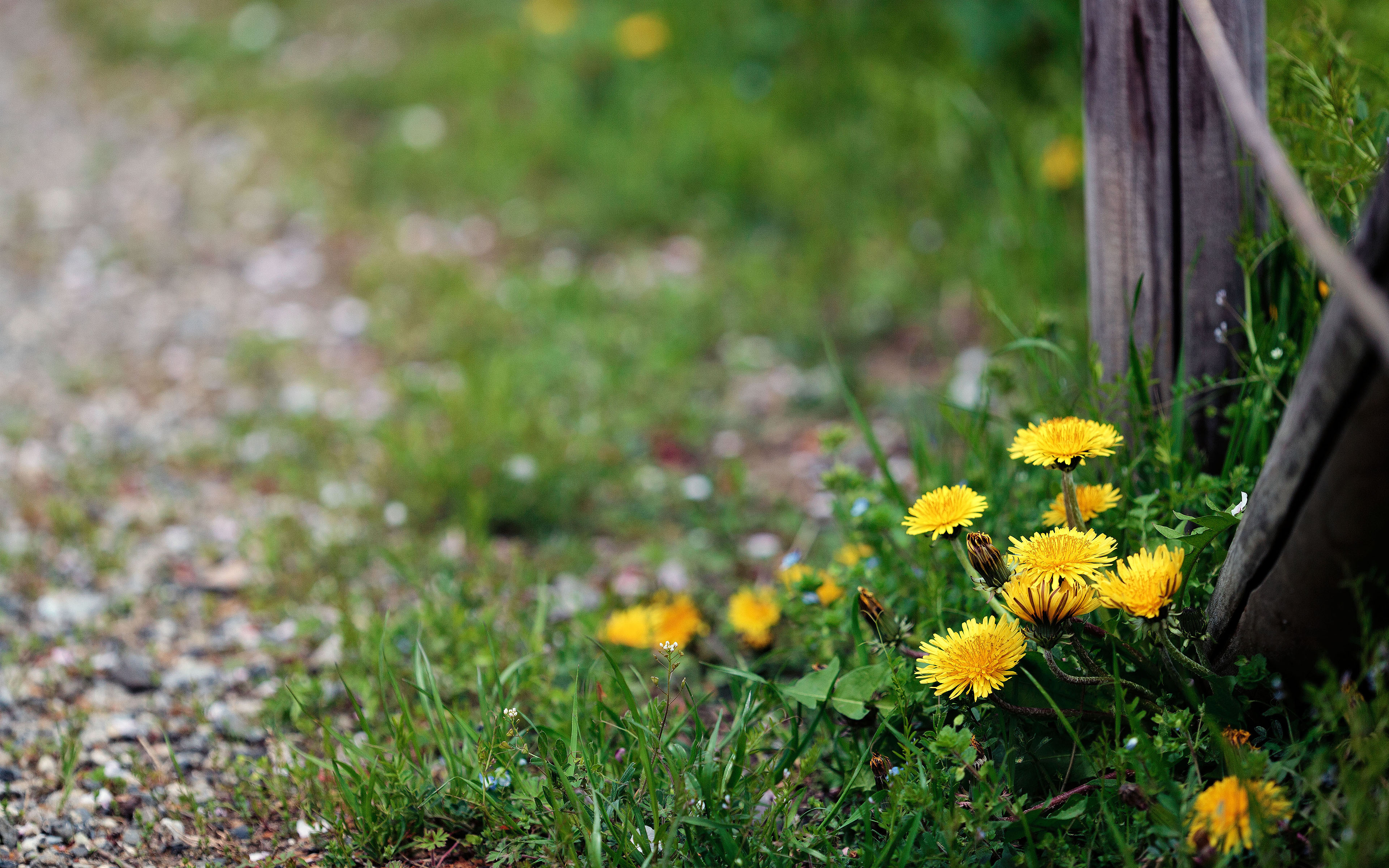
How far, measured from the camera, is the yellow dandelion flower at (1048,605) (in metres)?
1.36

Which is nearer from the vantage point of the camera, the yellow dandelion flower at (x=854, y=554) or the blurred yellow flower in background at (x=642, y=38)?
the yellow dandelion flower at (x=854, y=554)

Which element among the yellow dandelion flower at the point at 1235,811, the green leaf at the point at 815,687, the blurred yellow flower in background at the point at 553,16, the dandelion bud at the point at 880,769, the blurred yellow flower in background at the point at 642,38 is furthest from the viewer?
the blurred yellow flower in background at the point at 553,16

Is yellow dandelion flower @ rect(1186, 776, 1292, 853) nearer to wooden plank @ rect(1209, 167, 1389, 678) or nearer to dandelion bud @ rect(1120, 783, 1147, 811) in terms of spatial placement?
dandelion bud @ rect(1120, 783, 1147, 811)

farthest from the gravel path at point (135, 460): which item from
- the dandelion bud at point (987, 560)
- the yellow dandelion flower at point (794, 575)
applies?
the dandelion bud at point (987, 560)

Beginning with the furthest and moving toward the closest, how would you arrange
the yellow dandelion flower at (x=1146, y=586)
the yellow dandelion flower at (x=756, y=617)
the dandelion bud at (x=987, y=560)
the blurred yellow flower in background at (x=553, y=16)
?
the blurred yellow flower in background at (x=553, y=16)
the yellow dandelion flower at (x=756, y=617)
the dandelion bud at (x=987, y=560)
the yellow dandelion flower at (x=1146, y=586)

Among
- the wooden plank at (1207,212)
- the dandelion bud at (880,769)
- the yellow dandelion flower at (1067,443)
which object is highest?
the wooden plank at (1207,212)

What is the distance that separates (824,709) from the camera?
170cm

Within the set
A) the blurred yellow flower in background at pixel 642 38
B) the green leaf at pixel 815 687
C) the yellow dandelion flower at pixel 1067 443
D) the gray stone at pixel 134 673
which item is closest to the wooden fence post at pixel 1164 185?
the yellow dandelion flower at pixel 1067 443

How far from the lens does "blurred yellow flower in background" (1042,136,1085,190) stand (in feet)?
11.6

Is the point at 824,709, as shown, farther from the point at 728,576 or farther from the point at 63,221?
the point at 63,221

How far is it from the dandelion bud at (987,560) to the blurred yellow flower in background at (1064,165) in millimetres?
2377

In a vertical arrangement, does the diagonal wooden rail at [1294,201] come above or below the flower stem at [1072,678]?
above

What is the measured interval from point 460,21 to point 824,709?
575 cm

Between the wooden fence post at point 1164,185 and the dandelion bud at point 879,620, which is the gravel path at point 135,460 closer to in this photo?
the dandelion bud at point 879,620
